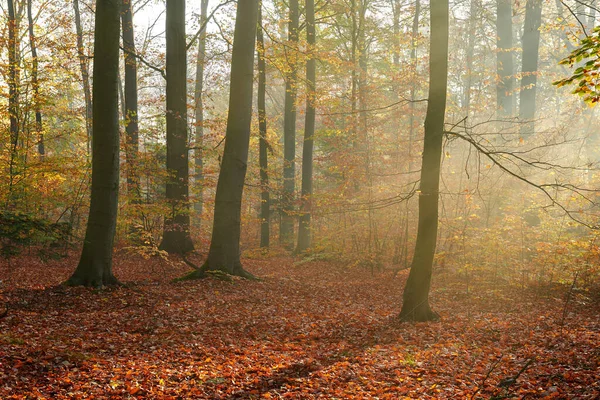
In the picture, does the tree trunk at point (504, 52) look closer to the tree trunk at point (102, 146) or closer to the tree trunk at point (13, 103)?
the tree trunk at point (102, 146)

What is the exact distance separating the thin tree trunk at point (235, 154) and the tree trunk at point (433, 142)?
446 centimetres

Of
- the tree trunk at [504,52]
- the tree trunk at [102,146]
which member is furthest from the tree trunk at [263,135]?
the tree trunk at [504,52]

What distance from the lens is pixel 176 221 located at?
45.4 feet

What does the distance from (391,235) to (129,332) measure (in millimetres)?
10034

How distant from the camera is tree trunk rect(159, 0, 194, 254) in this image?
1359 cm

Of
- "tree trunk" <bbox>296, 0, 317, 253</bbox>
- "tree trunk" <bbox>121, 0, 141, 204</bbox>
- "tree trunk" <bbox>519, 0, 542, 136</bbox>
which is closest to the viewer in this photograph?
"tree trunk" <bbox>121, 0, 141, 204</bbox>

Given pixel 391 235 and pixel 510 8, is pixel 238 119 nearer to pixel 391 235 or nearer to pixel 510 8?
pixel 391 235

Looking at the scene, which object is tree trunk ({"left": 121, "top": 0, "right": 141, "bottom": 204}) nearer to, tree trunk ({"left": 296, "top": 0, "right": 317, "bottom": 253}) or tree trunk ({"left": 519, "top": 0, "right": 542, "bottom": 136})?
tree trunk ({"left": 296, "top": 0, "right": 317, "bottom": 253})

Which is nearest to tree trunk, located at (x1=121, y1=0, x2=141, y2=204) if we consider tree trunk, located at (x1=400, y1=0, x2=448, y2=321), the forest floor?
the forest floor

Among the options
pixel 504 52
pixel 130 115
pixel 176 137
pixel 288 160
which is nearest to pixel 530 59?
pixel 504 52

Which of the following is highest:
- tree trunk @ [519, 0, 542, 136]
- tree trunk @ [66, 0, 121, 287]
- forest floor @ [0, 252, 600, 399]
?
tree trunk @ [519, 0, 542, 136]

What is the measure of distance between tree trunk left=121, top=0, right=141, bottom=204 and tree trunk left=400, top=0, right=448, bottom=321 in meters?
9.15

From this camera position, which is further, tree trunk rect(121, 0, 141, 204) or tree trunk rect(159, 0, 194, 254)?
tree trunk rect(121, 0, 141, 204)

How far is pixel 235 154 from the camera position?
10508 millimetres
